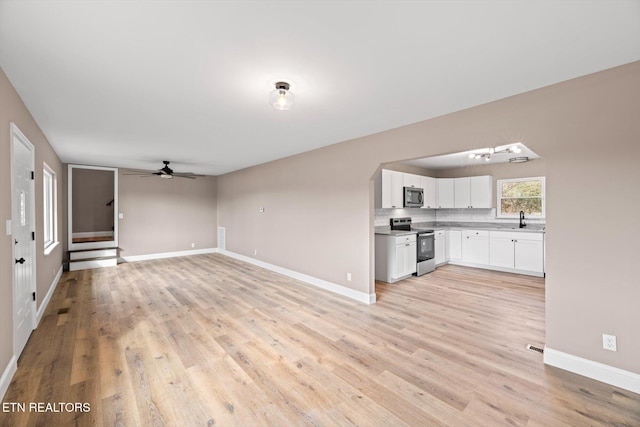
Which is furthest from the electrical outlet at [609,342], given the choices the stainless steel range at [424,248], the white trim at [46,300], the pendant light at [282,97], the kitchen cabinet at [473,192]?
the white trim at [46,300]

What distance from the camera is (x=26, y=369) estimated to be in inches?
96.1

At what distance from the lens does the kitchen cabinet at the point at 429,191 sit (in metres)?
6.77

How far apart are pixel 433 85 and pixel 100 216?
974cm

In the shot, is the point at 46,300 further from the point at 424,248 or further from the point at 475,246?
the point at 475,246

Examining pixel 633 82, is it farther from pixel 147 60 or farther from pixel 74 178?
pixel 74 178

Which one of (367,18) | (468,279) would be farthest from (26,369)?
(468,279)

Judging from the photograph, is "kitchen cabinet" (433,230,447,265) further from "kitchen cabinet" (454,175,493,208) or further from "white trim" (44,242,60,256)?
"white trim" (44,242,60,256)

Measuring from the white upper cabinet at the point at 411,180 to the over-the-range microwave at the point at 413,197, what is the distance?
0.10 metres

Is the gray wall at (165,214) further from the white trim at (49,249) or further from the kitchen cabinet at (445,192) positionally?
the kitchen cabinet at (445,192)

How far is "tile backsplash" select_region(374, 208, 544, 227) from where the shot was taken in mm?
6281

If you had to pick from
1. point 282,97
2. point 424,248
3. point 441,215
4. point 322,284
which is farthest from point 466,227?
point 282,97

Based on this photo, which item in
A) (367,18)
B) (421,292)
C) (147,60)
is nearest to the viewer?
(367,18)

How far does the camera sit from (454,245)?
6.77 metres

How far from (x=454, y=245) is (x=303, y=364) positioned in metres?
5.54
